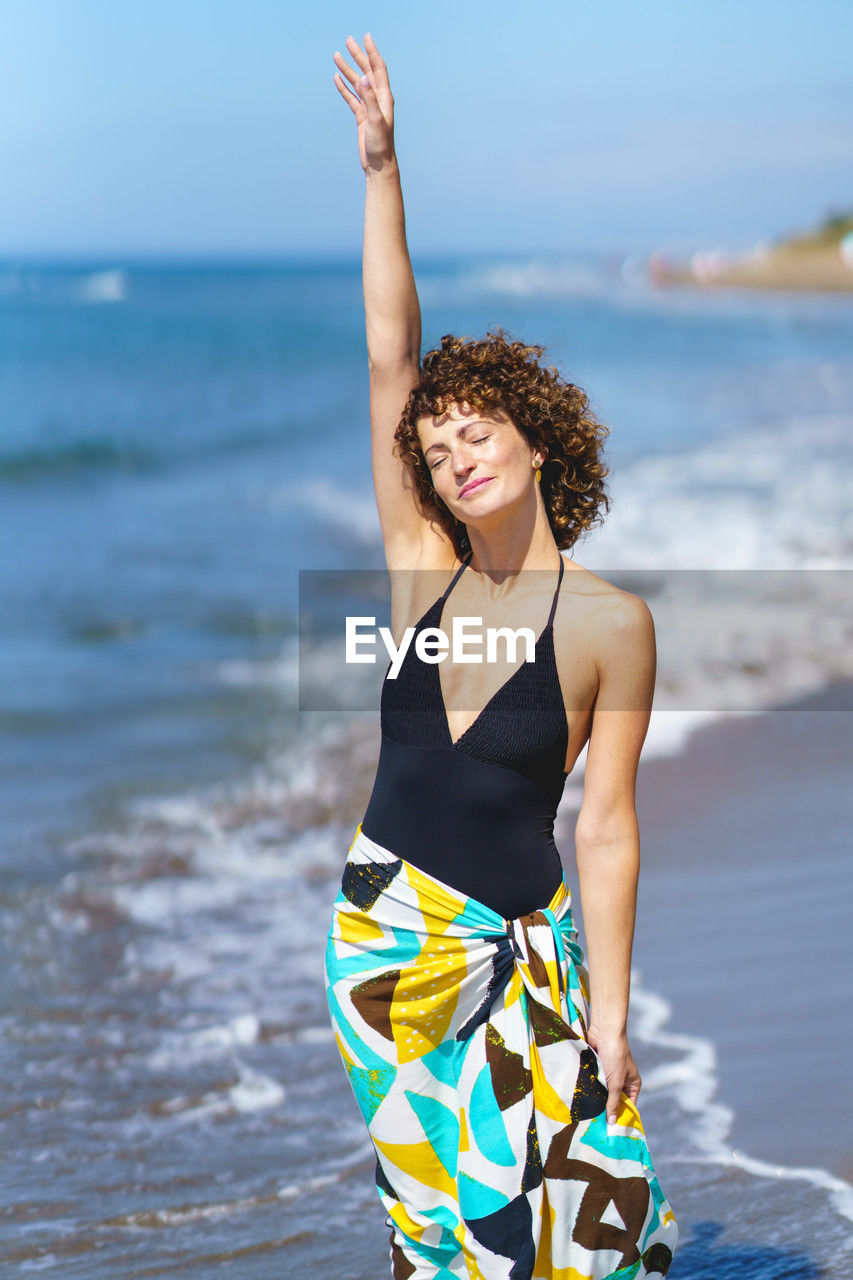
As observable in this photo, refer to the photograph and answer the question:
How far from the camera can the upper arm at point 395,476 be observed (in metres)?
2.69

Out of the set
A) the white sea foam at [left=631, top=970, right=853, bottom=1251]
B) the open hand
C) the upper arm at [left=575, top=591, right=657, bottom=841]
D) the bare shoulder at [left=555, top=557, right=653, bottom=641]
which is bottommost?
the white sea foam at [left=631, top=970, right=853, bottom=1251]

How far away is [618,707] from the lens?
2.29m

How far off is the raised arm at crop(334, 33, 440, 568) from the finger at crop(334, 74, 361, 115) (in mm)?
66

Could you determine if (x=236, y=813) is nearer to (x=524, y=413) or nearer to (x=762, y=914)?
(x=762, y=914)

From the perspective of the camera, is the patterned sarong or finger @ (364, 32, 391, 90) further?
finger @ (364, 32, 391, 90)

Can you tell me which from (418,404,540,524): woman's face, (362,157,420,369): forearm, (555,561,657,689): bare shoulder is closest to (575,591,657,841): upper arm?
(555,561,657,689): bare shoulder

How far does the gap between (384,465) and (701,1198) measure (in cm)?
206

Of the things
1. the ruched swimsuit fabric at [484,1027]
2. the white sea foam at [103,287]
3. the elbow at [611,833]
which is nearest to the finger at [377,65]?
the ruched swimsuit fabric at [484,1027]

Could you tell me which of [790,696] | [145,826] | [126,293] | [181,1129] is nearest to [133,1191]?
[181,1129]

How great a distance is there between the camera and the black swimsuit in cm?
233

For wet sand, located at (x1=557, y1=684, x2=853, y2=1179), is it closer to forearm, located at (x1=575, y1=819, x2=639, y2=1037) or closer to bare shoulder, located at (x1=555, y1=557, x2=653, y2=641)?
forearm, located at (x1=575, y1=819, x2=639, y2=1037)

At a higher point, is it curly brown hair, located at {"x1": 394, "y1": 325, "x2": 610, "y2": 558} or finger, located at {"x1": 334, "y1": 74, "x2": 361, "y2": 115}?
finger, located at {"x1": 334, "y1": 74, "x2": 361, "y2": 115}

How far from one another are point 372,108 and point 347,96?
0.10 meters

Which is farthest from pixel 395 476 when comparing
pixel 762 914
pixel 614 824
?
pixel 762 914
